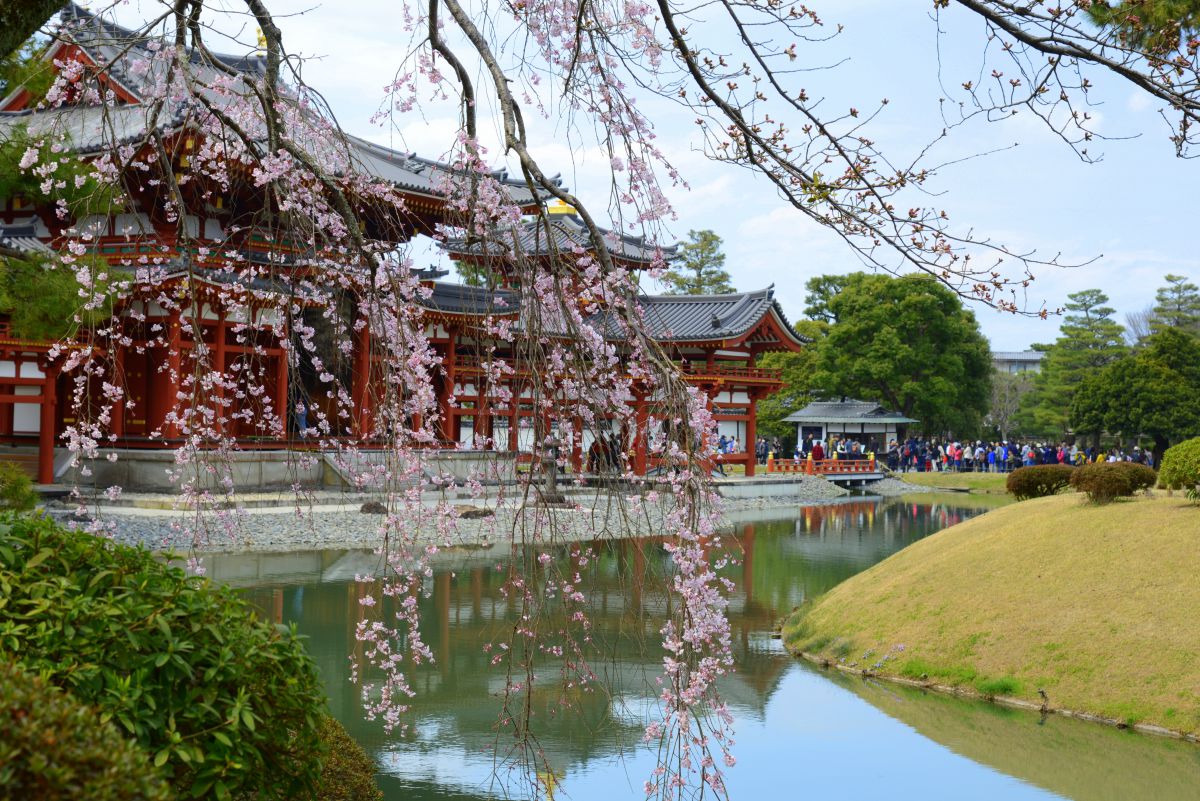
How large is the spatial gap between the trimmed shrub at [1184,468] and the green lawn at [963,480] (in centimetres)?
2008

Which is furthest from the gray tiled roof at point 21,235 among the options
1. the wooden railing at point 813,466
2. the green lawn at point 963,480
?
the green lawn at point 963,480

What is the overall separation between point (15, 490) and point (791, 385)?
32.6 m

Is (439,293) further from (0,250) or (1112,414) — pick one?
(1112,414)

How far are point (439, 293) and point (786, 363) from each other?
18984mm

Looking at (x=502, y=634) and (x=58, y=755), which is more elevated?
(x=58, y=755)

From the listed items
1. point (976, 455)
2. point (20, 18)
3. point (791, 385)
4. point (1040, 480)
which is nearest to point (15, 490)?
point (20, 18)

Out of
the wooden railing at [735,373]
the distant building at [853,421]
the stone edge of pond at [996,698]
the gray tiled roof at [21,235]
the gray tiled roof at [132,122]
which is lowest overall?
the stone edge of pond at [996,698]

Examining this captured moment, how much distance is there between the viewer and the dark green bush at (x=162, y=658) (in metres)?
2.77

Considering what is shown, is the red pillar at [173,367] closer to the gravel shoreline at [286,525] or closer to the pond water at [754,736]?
the gravel shoreline at [286,525]

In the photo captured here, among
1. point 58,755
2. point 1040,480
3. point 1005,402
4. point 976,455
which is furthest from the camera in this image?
point 1005,402

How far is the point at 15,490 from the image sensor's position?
8719 millimetres

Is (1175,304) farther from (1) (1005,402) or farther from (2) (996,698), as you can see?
(2) (996,698)

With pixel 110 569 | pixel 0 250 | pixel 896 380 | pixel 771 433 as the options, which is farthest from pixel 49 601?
pixel 771 433

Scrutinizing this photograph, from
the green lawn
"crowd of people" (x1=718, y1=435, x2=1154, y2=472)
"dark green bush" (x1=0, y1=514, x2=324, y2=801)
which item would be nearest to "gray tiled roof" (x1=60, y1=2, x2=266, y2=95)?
"dark green bush" (x1=0, y1=514, x2=324, y2=801)
